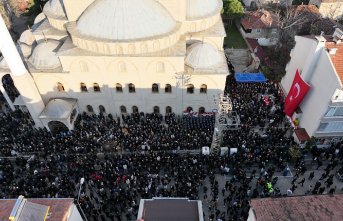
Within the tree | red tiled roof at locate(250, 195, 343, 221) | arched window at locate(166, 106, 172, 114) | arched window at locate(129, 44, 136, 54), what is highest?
arched window at locate(129, 44, 136, 54)

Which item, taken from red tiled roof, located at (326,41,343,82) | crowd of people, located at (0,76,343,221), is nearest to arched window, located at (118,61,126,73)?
crowd of people, located at (0,76,343,221)

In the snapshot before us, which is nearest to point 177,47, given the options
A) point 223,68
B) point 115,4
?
point 223,68

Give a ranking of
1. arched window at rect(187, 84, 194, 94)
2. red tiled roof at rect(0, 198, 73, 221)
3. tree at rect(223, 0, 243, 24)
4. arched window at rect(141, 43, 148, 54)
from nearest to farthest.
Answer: red tiled roof at rect(0, 198, 73, 221) → arched window at rect(141, 43, 148, 54) → arched window at rect(187, 84, 194, 94) → tree at rect(223, 0, 243, 24)

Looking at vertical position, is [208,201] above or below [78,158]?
below

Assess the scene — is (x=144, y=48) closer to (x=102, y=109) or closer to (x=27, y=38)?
(x=102, y=109)

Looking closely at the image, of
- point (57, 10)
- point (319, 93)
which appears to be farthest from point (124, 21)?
point (319, 93)

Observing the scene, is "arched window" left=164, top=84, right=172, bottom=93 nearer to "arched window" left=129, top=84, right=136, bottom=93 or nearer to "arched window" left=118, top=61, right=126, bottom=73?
"arched window" left=129, top=84, right=136, bottom=93

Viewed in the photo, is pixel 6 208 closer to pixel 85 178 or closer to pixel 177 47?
pixel 85 178
